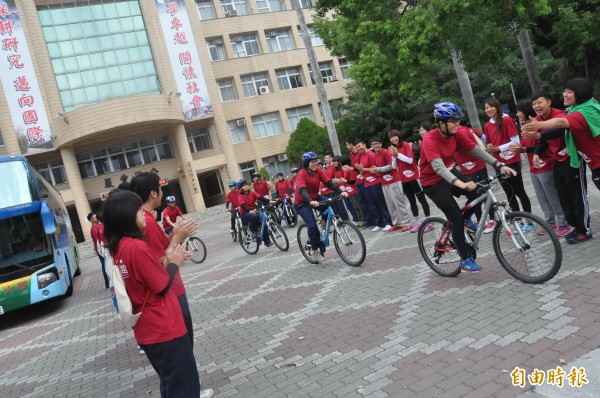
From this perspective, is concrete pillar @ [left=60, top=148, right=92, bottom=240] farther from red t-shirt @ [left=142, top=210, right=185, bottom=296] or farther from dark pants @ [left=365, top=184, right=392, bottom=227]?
red t-shirt @ [left=142, top=210, right=185, bottom=296]

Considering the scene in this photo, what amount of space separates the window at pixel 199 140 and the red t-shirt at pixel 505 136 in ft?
97.4

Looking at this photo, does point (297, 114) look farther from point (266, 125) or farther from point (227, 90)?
point (227, 90)

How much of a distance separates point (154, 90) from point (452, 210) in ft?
96.3

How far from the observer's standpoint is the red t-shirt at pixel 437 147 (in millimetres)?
5191

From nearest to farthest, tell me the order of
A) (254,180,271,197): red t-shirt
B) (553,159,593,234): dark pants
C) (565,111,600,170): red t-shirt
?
(565,111,600,170): red t-shirt, (553,159,593,234): dark pants, (254,180,271,197): red t-shirt

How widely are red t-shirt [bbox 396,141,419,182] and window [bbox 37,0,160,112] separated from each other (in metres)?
25.7

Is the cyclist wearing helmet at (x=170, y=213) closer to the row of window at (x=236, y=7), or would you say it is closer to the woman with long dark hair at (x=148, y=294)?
the woman with long dark hair at (x=148, y=294)

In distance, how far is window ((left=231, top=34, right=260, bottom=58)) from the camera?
3562cm

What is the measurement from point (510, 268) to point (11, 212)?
9.03m

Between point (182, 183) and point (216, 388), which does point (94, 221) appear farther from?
point (182, 183)

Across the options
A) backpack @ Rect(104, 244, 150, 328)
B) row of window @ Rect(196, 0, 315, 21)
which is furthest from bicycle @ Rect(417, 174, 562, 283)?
row of window @ Rect(196, 0, 315, 21)

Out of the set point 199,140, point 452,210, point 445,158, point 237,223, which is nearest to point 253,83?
point 199,140

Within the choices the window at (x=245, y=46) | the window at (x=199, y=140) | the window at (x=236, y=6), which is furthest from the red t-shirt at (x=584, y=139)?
the window at (x=236, y=6)

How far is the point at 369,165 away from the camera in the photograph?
9.58 meters
